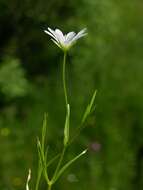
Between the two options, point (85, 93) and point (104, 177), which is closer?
point (104, 177)

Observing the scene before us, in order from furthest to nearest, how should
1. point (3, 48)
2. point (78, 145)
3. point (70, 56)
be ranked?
1. point (70, 56)
2. point (3, 48)
3. point (78, 145)

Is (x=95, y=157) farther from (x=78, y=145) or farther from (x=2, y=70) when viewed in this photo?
(x=2, y=70)

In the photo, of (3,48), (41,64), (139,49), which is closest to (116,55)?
(139,49)

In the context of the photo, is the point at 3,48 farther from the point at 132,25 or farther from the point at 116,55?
the point at 132,25

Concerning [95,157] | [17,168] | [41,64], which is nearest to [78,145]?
[95,157]

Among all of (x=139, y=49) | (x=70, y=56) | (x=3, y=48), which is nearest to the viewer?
(x=3, y=48)

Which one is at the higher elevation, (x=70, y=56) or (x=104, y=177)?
(x=70, y=56)

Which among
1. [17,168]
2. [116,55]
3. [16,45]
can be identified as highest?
[16,45]
